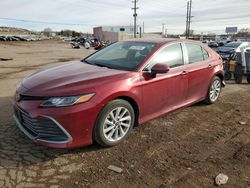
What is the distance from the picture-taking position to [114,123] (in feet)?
12.9

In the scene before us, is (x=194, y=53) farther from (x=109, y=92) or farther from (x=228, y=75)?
(x=228, y=75)

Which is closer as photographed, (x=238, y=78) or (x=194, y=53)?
(x=194, y=53)

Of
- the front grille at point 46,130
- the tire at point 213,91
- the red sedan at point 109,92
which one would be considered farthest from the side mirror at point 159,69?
the tire at point 213,91

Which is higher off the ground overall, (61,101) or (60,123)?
(61,101)

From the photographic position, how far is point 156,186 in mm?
3088

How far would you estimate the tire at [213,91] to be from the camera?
6090 millimetres

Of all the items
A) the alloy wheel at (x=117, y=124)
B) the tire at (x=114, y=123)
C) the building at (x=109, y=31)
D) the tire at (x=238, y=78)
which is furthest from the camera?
the building at (x=109, y=31)

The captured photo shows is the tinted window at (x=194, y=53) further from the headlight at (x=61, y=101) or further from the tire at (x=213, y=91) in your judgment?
the headlight at (x=61, y=101)

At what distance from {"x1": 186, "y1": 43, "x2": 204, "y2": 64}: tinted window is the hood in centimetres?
182

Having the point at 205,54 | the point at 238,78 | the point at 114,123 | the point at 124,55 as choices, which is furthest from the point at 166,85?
the point at 238,78

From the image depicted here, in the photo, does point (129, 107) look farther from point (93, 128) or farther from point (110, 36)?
point (110, 36)

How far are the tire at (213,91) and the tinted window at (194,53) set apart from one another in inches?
29.1

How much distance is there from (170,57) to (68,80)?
197 centimetres

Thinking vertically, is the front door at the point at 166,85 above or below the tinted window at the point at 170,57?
below
